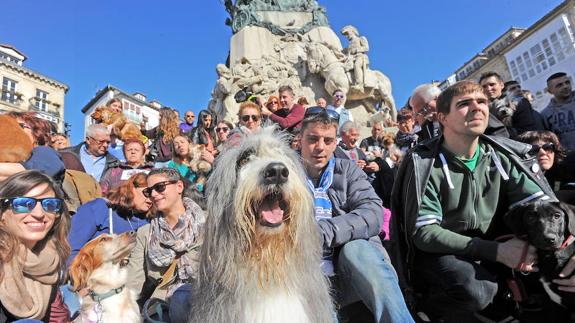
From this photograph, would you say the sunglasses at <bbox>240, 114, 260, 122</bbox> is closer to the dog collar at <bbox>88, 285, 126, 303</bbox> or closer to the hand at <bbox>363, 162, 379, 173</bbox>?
the hand at <bbox>363, 162, 379, 173</bbox>

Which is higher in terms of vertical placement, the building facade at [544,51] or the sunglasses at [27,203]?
the building facade at [544,51]

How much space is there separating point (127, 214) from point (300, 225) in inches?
110

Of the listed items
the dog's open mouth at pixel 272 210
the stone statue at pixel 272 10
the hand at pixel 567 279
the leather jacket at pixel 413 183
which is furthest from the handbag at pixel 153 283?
the stone statue at pixel 272 10

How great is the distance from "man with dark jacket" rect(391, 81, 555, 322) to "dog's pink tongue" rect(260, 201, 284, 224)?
130 centimetres

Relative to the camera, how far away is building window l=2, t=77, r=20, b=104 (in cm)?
4978

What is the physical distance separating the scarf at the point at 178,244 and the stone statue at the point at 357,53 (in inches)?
467

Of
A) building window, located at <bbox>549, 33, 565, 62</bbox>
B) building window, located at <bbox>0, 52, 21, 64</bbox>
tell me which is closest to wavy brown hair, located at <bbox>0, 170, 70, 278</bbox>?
building window, located at <bbox>549, 33, 565, 62</bbox>

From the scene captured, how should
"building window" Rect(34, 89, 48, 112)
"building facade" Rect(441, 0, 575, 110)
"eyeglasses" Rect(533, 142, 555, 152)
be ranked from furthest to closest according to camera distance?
"building window" Rect(34, 89, 48, 112) → "building facade" Rect(441, 0, 575, 110) → "eyeglasses" Rect(533, 142, 555, 152)

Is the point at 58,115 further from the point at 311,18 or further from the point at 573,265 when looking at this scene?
the point at 573,265

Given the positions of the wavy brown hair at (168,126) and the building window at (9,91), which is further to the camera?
the building window at (9,91)

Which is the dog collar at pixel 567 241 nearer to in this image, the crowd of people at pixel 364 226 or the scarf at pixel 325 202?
the crowd of people at pixel 364 226

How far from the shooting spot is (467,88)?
323 cm

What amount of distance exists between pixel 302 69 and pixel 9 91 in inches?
1970

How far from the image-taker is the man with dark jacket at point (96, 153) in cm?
588
